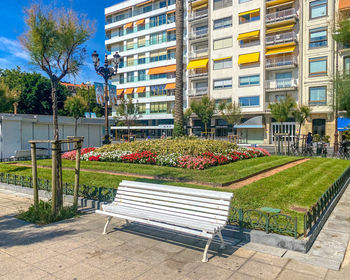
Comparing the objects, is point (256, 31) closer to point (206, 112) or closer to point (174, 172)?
point (206, 112)

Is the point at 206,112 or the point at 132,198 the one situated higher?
the point at 206,112

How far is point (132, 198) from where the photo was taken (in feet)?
19.2

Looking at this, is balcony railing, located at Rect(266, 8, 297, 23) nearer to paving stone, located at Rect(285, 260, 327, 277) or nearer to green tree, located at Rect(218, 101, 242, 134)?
green tree, located at Rect(218, 101, 242, 134)

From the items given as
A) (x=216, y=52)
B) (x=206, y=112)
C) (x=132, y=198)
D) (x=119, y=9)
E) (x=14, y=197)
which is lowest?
(x=14, y=197)

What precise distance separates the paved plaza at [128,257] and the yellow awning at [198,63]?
41.5 meters

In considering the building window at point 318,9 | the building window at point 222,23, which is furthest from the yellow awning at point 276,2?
the building window at point 222,23

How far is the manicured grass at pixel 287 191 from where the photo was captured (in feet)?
24.1

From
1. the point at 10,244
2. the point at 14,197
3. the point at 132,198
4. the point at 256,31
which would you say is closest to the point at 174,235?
the point at 132,198

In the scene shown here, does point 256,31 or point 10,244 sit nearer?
point 10,244

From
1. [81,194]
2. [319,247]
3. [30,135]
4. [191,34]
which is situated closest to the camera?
[319,247]

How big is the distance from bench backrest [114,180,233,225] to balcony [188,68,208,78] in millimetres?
41457

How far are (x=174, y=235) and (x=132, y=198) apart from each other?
1.08 metres

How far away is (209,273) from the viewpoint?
161 inches

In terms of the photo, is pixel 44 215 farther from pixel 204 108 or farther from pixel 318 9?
pixel 318 9
